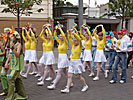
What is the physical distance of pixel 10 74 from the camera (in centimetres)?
675

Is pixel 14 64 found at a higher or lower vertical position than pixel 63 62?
higher

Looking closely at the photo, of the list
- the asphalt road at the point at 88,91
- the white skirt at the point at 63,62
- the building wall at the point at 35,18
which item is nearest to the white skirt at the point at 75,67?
the white skirt at the point at 63,62

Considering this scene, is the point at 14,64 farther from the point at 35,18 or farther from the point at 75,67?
the point at 35,18

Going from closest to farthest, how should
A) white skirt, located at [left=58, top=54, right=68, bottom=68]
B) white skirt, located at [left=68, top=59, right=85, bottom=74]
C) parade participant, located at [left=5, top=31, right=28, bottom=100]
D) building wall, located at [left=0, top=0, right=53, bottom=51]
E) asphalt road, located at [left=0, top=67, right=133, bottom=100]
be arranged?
parade participant, located at [left=5, top=31, right=28, bottom=100], asphalt road, located at [left=0, top=67, right=133, bottom=100], white skirt, located at [left=68, top=59, right=85, bottom=74], white skirt, located at [left=58, top=54, right=68, bottom=68], building wall, located at [left=0, top=0, right=53, bottom=51]

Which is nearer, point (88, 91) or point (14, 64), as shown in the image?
point (14, 64)

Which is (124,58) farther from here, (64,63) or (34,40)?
(34,40)

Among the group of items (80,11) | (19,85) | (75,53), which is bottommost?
(19,85)

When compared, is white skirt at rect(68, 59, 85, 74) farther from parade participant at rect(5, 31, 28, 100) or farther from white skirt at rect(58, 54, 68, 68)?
parade participant at rect(5, 31, 28, 100)

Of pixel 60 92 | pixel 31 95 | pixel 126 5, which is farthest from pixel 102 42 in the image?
pixel 126 5

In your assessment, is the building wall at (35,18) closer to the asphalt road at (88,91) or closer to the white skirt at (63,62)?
the asphalt road at (88,91)

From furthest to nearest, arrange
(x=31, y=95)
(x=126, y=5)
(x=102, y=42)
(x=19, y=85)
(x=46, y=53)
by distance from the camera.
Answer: (x=126, y=5), (x=102, y=42), (x=46, y=53), (x=31, y=95), (x=19, y=85)

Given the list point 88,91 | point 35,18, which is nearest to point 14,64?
point 88,91

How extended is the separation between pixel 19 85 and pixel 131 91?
3.50m

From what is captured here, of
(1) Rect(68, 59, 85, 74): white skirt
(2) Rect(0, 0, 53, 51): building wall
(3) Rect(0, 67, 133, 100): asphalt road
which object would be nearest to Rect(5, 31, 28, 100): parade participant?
(3) Rect(0, 67, 133, 100): asphalt road
